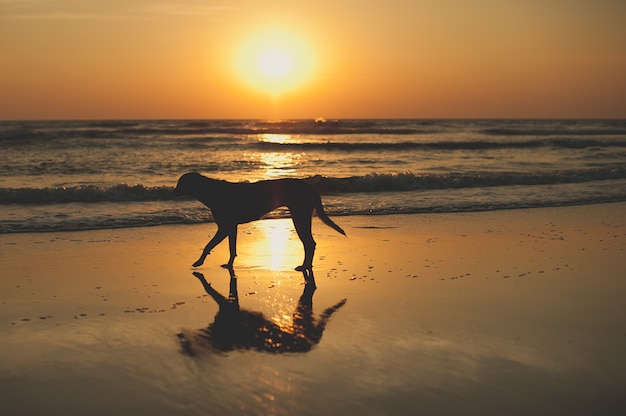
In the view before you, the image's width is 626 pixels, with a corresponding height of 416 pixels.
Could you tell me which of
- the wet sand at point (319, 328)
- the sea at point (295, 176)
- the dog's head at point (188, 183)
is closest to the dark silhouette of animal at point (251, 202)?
the dog's head at point (188, 183)

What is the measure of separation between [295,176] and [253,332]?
1703 centimetres

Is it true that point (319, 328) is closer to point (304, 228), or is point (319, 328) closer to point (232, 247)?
point (304, 228)

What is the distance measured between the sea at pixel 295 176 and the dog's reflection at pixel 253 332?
5814mm

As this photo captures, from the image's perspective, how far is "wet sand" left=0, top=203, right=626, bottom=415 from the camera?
14.0 ft

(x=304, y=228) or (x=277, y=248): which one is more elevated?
(x=304, y=228)

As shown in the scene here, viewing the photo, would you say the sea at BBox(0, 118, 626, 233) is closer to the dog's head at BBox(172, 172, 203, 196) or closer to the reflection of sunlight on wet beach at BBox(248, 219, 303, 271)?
the reflection of sunlight on wet beach at BBox(248, 219, 303, 271)

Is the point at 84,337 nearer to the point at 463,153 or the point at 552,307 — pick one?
the point at 552,307

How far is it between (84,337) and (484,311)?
3.29 meters

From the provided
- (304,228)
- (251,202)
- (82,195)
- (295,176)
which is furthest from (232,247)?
(295,176)

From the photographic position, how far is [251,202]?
822 cm

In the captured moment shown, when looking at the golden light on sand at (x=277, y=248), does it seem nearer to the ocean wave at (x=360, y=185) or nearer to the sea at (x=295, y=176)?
the sea at (x=295, y=176)

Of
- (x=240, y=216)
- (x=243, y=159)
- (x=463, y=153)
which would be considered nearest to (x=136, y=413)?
(x=240, y=216)

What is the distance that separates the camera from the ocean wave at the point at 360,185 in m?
15.2

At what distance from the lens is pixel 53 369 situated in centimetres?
469
